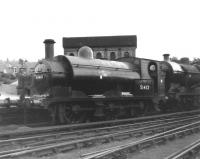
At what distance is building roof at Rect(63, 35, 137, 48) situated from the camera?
63.3 meters

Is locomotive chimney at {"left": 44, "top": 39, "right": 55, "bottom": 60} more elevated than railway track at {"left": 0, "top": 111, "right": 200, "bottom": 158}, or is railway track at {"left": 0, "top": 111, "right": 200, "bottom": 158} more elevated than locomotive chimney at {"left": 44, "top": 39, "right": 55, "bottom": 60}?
locomotive chimney at {"left": 44, "top": 39, "right": 55, "bottom": 60}

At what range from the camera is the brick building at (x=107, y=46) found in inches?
2474

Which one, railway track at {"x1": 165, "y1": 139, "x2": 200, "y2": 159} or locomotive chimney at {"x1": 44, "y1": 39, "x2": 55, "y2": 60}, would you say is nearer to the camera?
railway track at {"x1": 165, "y1": 139, "x2": 200, "y2": 159}

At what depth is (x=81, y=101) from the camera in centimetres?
1381

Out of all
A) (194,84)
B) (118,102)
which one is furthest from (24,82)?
(194,84)

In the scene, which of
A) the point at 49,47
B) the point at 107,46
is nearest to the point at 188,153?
the point at 49,47

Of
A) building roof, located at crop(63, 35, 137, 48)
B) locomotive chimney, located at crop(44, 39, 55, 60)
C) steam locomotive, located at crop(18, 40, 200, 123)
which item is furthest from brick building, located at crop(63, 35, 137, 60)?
steam locomotive, located at crop(18, 40, 200, 123)

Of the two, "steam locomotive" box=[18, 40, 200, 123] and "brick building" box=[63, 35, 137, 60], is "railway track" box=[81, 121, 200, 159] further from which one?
"brick building" box=[63, 35, 137, 60]

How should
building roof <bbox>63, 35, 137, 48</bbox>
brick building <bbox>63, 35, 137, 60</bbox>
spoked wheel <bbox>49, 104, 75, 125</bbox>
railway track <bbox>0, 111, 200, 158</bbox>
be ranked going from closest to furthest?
railway track <bbox>0, 111, 200, 158</bbox>, spoked wheel <bbox>49, 104, 75, 125</bbox>, brick building <bbox>63, 35, 137, 60</bbox>, building roof <bbox>63, 35, 137, 48</bbox>

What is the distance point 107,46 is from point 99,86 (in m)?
48.9

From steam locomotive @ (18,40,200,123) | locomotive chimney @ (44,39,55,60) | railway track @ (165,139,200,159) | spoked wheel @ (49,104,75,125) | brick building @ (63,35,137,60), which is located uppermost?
brick building @ (63,35,137,60)

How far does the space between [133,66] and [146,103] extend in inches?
83.5

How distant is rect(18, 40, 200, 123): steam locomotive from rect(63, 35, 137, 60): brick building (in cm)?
4250

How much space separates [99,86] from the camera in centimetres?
1486
